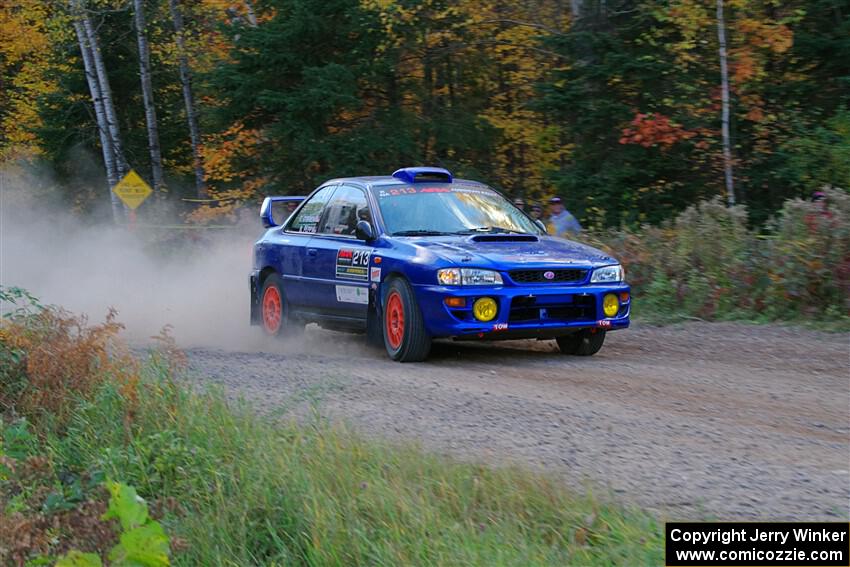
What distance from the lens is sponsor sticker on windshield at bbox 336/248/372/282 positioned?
34.6 feet

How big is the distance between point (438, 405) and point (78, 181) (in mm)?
31755

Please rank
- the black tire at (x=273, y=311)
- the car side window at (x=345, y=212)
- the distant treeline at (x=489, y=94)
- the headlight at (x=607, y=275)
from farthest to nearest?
the distant treeline at (x=489, y=94) < the black tire at (x=273, y=311) < the car side window at (x=345, y=212) < the headlight at (x=607, y=275)

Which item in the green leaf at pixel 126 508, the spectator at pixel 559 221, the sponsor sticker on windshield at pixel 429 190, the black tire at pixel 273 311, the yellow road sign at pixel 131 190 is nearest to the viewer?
the green leaf at pixel 126 508

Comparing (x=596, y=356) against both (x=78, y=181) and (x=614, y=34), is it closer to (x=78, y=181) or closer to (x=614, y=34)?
(x=614, y=34)

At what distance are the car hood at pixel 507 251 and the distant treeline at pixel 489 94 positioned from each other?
827 cm

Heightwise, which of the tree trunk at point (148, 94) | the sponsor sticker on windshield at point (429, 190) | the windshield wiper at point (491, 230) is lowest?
the windshield wiper at point (491, 230)

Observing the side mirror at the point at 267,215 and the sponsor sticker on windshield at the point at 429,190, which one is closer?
the sponsor sticker on windshield at the point at 429,190

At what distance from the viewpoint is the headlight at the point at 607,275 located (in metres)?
9.88

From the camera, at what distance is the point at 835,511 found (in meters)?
5.03

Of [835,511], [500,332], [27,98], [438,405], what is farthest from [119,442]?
[27,98]

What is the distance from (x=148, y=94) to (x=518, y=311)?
82.6 ft

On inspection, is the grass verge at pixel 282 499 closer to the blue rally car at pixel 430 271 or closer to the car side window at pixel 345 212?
the blue rally car at pixel 430 271

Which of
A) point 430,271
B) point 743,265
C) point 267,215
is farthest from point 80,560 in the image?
point 743,265

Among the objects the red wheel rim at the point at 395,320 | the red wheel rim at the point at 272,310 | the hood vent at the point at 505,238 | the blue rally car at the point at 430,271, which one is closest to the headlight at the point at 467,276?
the blue rally car at the point at 430,271
